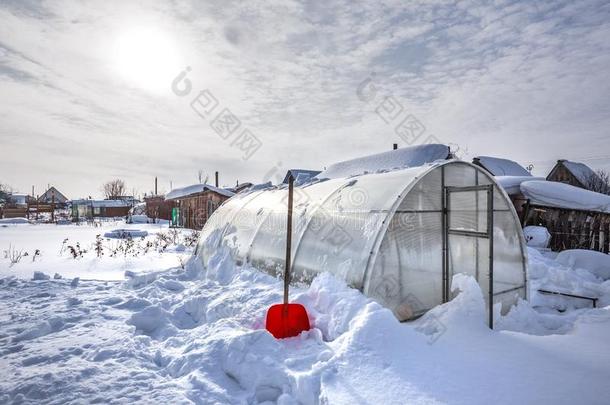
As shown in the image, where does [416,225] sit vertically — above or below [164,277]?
above

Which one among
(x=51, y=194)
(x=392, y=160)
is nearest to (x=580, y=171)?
(x=392, y=160)

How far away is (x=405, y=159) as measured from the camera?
14.8m

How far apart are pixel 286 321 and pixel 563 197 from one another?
14.4 m

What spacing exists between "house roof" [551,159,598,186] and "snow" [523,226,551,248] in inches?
817

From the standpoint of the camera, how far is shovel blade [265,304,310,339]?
14.4ft

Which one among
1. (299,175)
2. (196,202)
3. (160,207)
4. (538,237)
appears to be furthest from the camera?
(160,207)

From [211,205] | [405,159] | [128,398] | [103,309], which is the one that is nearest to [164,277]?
[103,309]

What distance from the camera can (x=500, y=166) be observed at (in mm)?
24938

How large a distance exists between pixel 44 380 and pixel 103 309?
104 inches

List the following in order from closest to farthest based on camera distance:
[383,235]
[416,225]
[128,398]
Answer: [128,398] → [383,235] → [416,225]

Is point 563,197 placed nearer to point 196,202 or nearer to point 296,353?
point 296,353

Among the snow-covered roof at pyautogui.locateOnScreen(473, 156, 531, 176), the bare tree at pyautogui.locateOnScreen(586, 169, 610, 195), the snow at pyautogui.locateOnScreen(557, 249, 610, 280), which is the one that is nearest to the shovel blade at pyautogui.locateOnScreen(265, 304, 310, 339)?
the snow at pyautogui.locateOnScreen(557, 249, 610, 280)

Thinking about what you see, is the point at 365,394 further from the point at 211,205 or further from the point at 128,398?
the point at 211,205

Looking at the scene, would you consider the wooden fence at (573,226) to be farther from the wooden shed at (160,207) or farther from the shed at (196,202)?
the wooden shed at (160,207)
